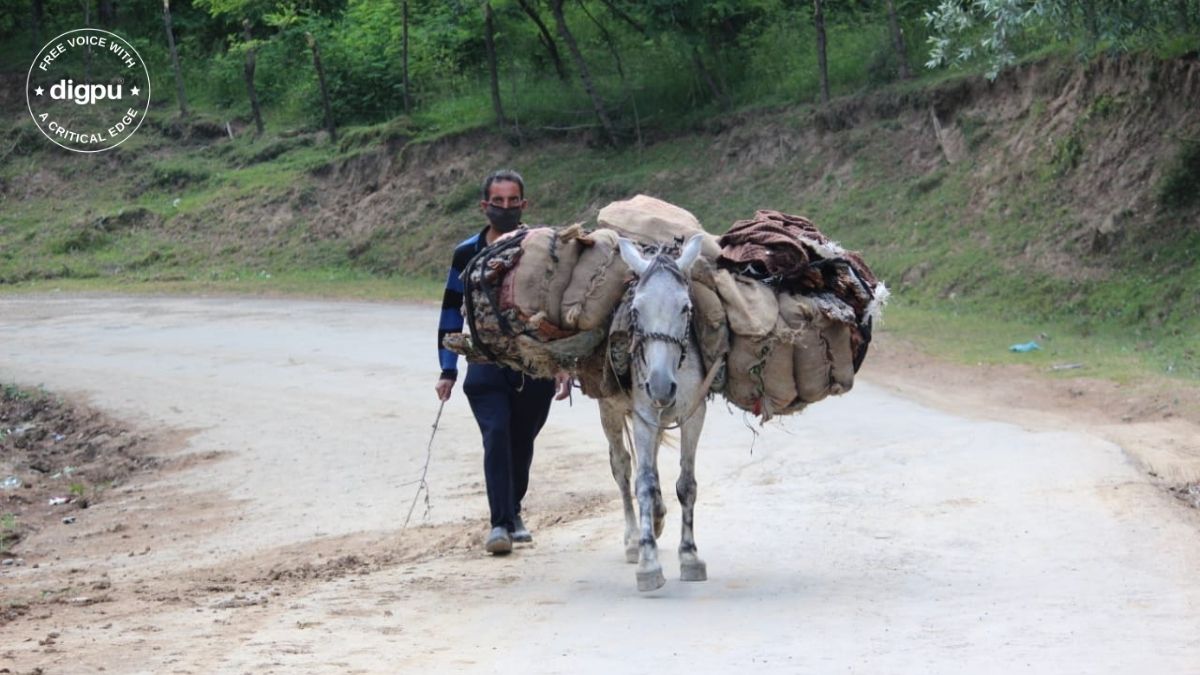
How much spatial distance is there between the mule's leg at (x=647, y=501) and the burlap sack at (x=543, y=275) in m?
0.74

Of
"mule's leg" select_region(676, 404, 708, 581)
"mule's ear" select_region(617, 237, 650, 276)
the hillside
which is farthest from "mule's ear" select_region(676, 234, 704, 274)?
Answer: the hillside

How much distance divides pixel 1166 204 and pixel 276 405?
12004 mm

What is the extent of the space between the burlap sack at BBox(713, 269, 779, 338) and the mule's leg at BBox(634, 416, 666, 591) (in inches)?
28.4

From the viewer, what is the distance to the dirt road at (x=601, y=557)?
6148mm

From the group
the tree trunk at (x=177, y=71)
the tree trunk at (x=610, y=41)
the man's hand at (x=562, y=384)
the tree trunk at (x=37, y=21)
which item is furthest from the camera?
the tree trunk at (x=37, y=21)

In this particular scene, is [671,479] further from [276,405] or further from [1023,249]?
[1023,249]

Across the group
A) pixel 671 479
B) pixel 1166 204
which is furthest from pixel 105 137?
pixel 671 479

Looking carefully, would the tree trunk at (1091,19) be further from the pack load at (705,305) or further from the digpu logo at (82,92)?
the digpu logo at (82,92)

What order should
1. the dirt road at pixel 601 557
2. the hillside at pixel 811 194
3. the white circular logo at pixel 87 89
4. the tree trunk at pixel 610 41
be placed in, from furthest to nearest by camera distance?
1. the white circular logo at pixel 87 89
2. the tree trunk at pixel 610 41
3. the hillside at pixel 811 194
4. the dirt road at pixel 601 557

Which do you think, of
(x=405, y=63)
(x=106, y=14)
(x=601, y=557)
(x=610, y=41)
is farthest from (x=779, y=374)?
(x=106, y=14)

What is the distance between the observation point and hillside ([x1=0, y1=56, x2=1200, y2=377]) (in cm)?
1998

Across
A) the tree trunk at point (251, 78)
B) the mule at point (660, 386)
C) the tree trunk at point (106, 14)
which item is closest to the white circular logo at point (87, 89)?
the tree trunk at point (106, 14)

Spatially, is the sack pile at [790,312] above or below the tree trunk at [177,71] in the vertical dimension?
below

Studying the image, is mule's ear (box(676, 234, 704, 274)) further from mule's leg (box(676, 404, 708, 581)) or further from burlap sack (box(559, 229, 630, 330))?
mule's leg (box(676, 404, 708, 581))
